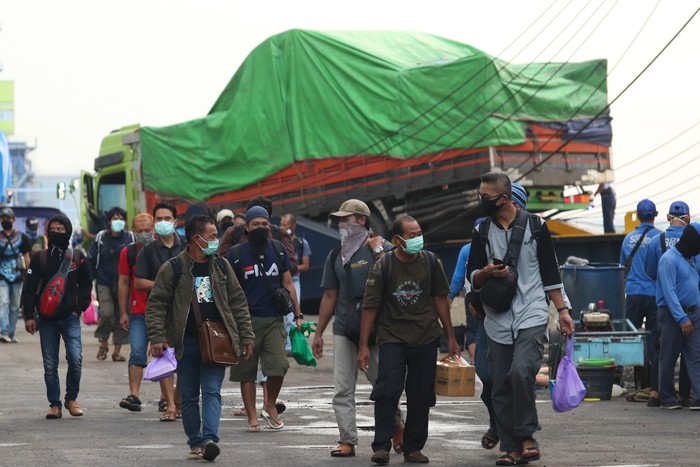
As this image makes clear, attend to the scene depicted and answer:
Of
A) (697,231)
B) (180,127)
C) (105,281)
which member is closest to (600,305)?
(697,231)

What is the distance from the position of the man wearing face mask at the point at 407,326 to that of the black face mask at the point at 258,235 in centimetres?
199

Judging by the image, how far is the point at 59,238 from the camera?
1228 cm

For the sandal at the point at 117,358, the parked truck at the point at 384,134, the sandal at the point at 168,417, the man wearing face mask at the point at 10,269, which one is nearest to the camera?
the sandal at the point at 168,417

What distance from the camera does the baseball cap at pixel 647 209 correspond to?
14305 millimetres

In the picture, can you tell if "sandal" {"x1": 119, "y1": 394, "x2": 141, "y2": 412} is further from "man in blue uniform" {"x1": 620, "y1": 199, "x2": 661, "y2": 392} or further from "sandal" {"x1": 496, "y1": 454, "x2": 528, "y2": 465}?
"man in blue uniform" {"x1": 620, "y1": 199, "x2": 661, "y2": 392}

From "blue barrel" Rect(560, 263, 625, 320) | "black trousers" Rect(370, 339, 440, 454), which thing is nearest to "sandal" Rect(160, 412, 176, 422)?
"black trousers" Rect(370, 339, 440, 454)

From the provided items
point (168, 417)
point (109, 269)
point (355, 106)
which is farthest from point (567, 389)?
point (355, 106)

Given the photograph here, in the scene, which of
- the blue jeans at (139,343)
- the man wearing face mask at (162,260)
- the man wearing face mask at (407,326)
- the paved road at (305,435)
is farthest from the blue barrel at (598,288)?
the man wearing face mask at (407,326)

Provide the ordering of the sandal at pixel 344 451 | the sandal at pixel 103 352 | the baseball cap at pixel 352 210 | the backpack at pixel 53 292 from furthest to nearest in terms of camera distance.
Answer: the sandal at pixel 103 352
the backpack at pixel 53 292
the baseball cap at pixel 352 210
the sandal at pixel 344 451

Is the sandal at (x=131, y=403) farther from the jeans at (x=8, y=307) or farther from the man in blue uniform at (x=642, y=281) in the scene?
the jeans at (x=8, y=307)

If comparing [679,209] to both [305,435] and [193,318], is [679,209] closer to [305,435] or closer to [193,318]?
[305,435]

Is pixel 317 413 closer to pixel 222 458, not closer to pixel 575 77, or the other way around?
pixel 222 458

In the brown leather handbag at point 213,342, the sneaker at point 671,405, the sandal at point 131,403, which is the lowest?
the sneaker at point 671,405

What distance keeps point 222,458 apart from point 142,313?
12.0 feet
